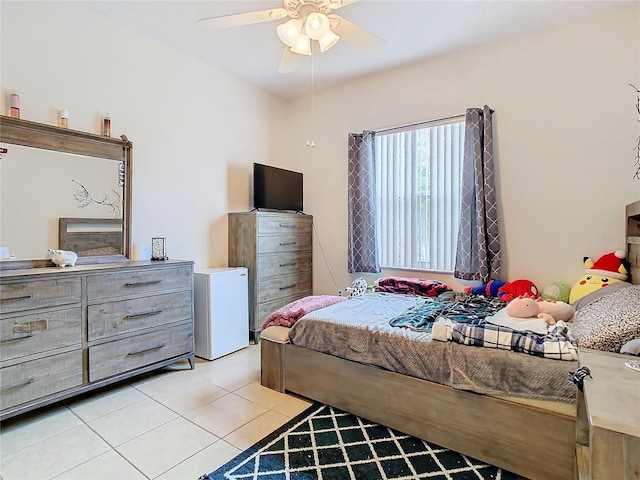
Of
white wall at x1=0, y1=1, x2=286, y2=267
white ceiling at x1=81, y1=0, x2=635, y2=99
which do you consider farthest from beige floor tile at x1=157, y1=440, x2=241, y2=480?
white ceiling at x1=81, y1=0, x2=635, y2=99

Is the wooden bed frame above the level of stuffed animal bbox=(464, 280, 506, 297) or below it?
below

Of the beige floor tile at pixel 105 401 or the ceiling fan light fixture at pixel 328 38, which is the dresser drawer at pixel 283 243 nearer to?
the beige floor tile at pixel 105 401

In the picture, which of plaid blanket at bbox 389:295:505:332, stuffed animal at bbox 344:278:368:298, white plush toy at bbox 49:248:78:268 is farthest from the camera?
stuffed animal at bbox 344:278:368:298

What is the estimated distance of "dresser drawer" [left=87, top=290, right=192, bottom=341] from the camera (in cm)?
222

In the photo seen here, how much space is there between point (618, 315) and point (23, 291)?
303 centimetres

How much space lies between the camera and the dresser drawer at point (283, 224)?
3.46 metres

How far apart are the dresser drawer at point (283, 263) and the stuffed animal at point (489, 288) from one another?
1857mm

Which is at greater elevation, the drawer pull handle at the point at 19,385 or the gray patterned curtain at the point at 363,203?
the gray patterned curtain at the point at 363,203

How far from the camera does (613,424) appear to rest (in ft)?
2.88

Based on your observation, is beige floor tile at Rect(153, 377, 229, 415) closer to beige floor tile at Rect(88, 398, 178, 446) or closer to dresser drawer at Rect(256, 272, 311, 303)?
beige floor tile at Rect(88, 398, 178, 446)

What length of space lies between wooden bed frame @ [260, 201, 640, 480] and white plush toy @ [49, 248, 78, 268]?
4.93 ft

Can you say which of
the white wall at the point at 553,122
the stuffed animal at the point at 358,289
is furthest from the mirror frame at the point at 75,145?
the white wall at the point at 553,122

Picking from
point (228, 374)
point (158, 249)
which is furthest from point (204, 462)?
point (158, 249)

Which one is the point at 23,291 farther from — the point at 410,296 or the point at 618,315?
the point at 618,315
